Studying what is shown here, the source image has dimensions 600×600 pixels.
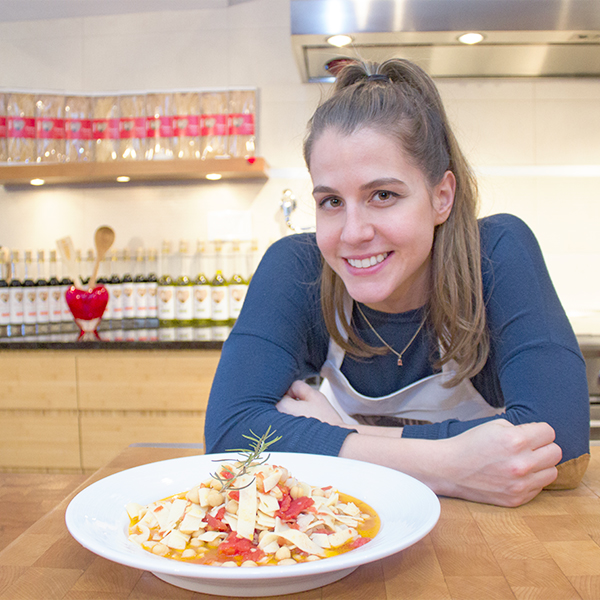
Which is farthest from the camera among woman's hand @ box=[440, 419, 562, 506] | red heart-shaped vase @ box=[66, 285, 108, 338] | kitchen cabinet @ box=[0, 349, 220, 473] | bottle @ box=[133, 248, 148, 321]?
bottle @ box=[133, 248, 148, 321]

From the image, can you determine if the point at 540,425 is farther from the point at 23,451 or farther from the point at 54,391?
the point at 23,451

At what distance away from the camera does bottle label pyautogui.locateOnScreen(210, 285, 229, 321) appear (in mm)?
2322

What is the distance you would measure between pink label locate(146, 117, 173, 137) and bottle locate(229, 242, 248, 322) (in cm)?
56

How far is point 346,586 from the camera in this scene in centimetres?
48

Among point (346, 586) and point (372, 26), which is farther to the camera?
point (372, 26)

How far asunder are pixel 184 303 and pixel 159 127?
779 mm

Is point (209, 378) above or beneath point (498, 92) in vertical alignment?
beneath

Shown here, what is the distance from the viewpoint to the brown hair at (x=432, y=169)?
2.88 feet

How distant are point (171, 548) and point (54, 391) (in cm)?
165

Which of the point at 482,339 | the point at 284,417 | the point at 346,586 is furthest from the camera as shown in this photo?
the point at 482,339

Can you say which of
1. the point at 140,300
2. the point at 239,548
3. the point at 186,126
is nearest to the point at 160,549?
the point at 239,548

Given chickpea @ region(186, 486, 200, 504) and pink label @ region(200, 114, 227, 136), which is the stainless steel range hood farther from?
chickpea @ region(186, 486, 200, 504)

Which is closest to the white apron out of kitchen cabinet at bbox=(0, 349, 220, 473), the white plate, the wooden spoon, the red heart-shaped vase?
the white plate

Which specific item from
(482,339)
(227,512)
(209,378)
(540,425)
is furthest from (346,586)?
(209,378)
